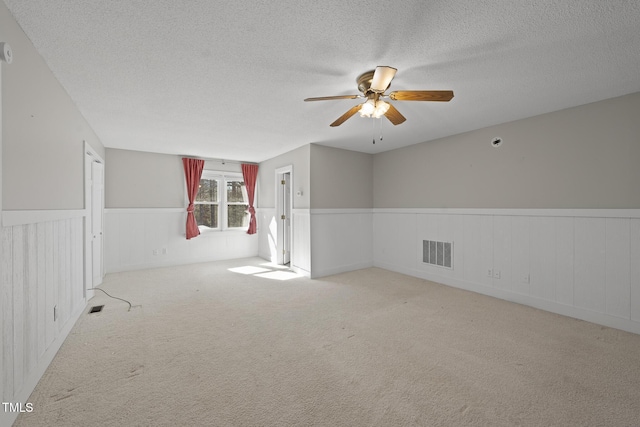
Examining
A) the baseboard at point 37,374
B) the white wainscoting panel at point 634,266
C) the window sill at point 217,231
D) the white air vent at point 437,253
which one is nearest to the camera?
the baseboard at point 37,374

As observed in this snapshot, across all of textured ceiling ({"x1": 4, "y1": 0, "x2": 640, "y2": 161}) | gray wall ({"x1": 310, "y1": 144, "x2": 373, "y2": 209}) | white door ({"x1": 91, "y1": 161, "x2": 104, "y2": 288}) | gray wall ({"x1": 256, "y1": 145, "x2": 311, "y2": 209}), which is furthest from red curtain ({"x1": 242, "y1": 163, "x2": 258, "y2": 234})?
textured ceiling ({"x1": 4, "y1": 0, "x2": 640, "y2": 161})

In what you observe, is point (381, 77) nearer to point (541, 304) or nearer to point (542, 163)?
point (542, 163)

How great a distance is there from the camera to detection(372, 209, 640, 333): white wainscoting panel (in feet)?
8.64

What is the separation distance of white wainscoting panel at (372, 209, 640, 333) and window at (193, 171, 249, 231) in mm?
4211

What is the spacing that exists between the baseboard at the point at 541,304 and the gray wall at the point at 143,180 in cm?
513

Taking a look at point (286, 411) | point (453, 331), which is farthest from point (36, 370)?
point (453, 331)

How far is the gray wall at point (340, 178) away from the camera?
4.63 meters

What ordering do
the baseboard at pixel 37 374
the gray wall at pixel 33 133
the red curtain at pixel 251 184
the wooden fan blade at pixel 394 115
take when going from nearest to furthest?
1. the baseboard at pixel 37 374
2. the gray wall at pixel 33 133
3. the wooden fan blade at pixel 394 115
4. the red curtain at pixel 251 184

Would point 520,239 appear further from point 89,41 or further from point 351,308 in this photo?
point 89,41

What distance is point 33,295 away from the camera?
5.96 feet

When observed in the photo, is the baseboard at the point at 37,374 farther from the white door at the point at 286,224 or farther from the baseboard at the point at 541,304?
the baseboard at the point at 541,304

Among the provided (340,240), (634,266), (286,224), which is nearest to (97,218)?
(286,224)

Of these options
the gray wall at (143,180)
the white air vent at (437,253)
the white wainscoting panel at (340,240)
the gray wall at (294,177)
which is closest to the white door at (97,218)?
the gray wall at (143,180)

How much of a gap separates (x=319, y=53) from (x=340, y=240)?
11.5ft
